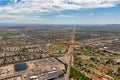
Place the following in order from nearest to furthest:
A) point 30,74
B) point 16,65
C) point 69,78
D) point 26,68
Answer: point 69,78 < point 30,74 < point 26,68 < point 16,65

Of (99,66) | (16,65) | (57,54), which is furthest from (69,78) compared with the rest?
(57,54)

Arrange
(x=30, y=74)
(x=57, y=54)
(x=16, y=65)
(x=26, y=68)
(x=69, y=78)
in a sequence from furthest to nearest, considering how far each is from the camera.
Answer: (x=57, y=54)
(x=16, y=65)
(x=26, y=68)
(x=30, y=74)
(x=69, y=78)

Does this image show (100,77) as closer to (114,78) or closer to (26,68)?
(114,78)

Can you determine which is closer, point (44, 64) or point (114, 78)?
point (114, 78)

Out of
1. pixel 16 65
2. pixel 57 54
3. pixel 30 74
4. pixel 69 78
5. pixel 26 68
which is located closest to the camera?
pixel 69 78

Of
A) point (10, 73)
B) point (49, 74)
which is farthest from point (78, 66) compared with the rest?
point (10, 73)

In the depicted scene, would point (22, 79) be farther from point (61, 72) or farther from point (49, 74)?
point (61, 72)

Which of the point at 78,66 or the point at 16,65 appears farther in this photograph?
the point at 16,65

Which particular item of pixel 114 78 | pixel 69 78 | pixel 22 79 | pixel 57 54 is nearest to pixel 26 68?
pixel 22 79
